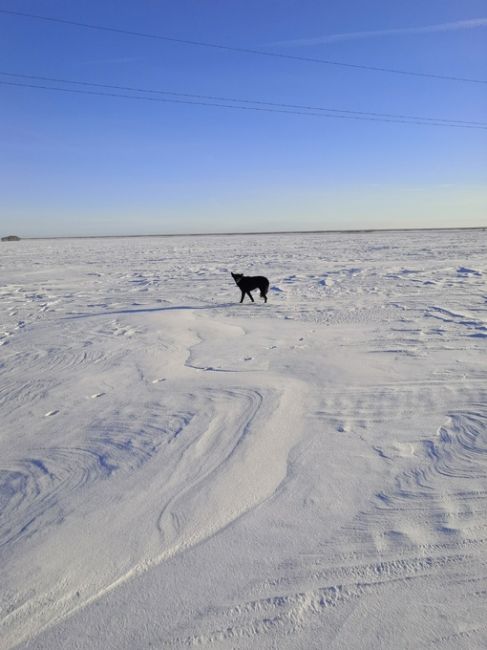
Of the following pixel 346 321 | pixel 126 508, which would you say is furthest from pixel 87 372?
pixel 346 321

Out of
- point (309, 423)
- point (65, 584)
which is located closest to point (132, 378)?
point (309, 423)

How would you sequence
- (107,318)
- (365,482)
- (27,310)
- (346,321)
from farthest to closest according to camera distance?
(27,310), (107,318), (346,321), (365,482)

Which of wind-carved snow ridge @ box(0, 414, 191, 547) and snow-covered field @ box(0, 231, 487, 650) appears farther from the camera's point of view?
wind-carved snow ridge @ box(0, 414, 191, 547)

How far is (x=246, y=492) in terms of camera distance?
2672mm

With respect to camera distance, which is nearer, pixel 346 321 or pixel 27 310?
pixel 346 321

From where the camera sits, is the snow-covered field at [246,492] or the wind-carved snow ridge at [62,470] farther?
the wind-carved snow ridge at [62,470]

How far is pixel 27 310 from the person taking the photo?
29.3 feet

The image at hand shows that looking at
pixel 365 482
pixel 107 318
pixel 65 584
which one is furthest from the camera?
pixel 107 318

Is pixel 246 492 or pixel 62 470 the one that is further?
pixel 62 470

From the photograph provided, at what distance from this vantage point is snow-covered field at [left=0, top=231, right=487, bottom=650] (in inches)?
71.8

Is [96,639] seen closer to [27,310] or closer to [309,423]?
[309,423]

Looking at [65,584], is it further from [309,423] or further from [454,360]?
[454,360]

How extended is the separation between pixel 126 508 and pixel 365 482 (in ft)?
5.22

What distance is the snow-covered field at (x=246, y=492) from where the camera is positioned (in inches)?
71.8
